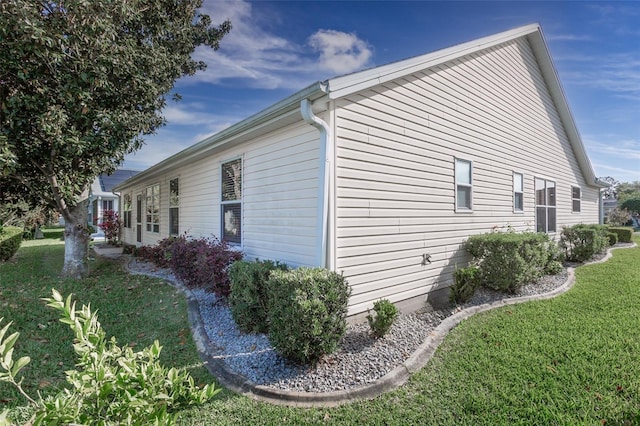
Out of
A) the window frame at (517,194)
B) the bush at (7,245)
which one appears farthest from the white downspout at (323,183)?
the bush at (7,245)

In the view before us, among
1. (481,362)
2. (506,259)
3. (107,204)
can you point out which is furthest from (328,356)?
(107,204)

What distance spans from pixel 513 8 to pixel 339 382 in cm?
940

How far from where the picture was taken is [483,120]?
757cm

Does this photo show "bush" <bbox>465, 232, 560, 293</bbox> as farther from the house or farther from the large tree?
the large tree

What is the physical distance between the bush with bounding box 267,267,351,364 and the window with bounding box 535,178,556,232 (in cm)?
871

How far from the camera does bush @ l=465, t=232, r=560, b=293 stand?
6.05 metres

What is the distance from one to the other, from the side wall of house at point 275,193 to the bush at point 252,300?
830mm

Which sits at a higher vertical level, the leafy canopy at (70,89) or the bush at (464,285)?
the leafy canopy at (70,89)

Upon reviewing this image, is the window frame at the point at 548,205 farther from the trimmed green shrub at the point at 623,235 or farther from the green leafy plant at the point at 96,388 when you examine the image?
the green leafy plant at the point at 96,388

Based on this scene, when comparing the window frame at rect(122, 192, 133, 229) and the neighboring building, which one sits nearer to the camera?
the window frame at rect(122, 192, 133, 229)

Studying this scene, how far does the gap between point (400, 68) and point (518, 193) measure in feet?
19.4

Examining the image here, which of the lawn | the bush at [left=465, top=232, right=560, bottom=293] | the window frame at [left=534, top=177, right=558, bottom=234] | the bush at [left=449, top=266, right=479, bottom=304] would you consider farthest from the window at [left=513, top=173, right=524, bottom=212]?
the bush at [left=449, top=266, right=479, bottom=304]

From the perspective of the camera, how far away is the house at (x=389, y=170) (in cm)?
469

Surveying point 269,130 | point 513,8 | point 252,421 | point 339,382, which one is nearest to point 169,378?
point 252,421
